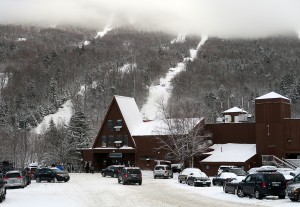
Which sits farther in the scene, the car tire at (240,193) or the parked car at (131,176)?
the parked car at (131,176)

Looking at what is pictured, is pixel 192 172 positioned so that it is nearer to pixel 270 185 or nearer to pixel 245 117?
pixel 270 185

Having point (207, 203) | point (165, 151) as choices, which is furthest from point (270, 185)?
point (165, 151)

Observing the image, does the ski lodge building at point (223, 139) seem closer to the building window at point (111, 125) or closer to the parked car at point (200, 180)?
the building window at point (111, 125)

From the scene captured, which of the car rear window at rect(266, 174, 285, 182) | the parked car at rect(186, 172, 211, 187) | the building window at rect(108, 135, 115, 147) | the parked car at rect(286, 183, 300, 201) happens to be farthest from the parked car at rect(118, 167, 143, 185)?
the building window at rect(108, 135, 115, 147)

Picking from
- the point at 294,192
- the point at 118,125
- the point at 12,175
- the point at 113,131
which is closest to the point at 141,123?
the point at 118,125

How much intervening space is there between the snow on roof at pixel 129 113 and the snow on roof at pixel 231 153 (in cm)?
1868

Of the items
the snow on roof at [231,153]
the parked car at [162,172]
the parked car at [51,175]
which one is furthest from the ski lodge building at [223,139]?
the parked car at [51,175]

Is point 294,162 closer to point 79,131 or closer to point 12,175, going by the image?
point 12,175

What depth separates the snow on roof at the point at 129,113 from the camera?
89250mm

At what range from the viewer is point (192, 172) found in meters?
47.0

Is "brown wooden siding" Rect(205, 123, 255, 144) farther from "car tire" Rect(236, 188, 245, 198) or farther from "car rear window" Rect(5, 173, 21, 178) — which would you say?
"car tire" Rect(236, 188, 245, 198)

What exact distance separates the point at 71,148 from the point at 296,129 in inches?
1843

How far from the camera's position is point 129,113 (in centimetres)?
9150

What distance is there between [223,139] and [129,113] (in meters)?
21.4
